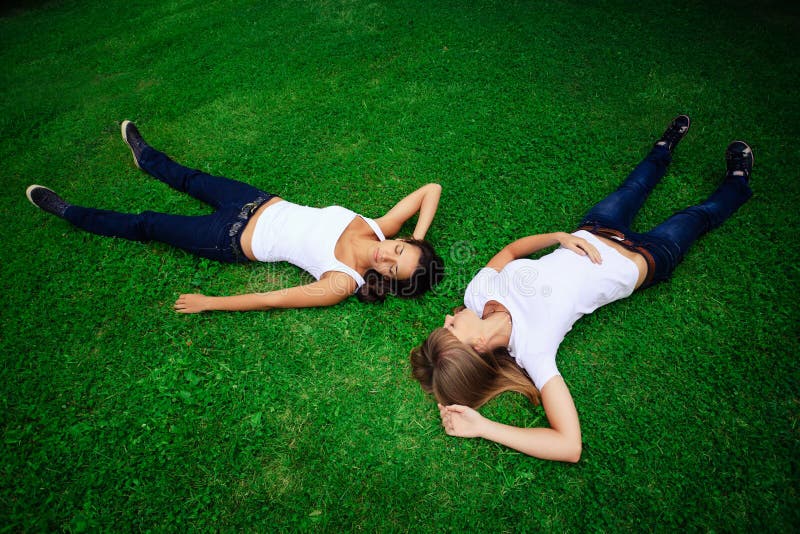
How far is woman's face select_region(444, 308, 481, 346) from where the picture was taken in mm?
3549

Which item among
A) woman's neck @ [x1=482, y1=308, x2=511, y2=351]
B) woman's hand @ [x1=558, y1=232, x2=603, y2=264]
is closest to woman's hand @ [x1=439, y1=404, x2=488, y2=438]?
woman's neck @ [x1=482, y1=308, x2=511, y2=351]

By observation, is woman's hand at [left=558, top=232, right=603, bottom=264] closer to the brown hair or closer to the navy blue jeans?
the brown hair

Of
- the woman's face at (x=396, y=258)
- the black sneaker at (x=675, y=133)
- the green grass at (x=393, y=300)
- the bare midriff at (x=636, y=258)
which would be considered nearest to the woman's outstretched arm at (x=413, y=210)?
the green grass at (x=393, y=300)

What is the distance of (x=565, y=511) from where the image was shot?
3.22 m

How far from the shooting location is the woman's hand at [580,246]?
148 inches

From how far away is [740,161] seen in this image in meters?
4.78

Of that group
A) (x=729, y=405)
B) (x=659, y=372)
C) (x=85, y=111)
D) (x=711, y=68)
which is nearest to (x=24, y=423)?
(x=85, y=111)

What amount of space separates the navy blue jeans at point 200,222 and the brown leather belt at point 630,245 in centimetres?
384

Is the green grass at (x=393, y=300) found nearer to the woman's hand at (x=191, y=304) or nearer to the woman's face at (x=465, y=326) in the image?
the woman's hand at (x=191, y=304)

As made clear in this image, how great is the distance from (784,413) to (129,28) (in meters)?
12.6

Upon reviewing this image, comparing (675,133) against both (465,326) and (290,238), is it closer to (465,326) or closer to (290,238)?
(465,326)

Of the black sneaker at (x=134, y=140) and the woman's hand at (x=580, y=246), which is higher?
the black sneaker at (x=134, y=140)

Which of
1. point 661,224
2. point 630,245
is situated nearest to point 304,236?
point 630,245

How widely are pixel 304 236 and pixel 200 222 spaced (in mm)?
1299
